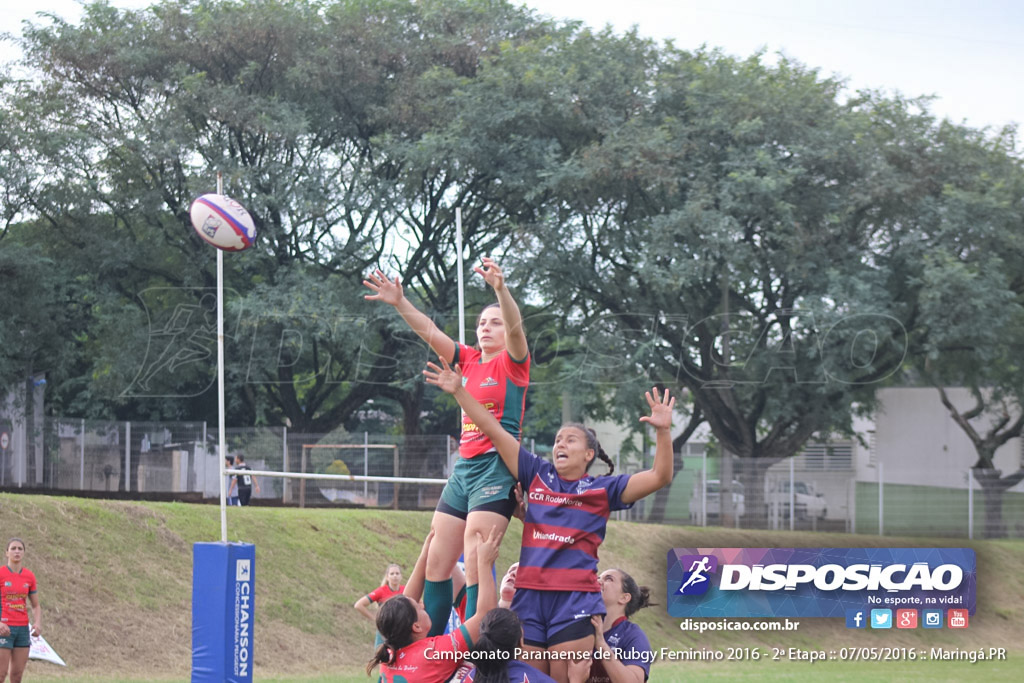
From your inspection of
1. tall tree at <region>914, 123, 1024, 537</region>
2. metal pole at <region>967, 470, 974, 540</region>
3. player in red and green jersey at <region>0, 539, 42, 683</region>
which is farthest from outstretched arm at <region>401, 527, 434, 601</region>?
metal pole at <region>967, 470, 974, 540</region>

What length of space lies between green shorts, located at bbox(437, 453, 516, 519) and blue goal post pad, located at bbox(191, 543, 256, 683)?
2.44 meters

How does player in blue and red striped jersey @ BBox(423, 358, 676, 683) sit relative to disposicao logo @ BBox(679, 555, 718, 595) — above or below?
above

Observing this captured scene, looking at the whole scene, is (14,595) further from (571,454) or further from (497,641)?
(497,641)

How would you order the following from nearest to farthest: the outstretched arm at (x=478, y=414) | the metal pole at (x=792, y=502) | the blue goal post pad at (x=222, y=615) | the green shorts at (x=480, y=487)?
the outstretched arm at (x=478, y=414)
the green shorts at (x=480, y=487)
the blue goal post pad at (x=222, y=615)
the metal pole at (x=792, y=502)

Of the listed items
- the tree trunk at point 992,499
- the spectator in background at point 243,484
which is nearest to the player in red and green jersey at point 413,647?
the tree trunk at point 992,499

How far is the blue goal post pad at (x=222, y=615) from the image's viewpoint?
720 cm

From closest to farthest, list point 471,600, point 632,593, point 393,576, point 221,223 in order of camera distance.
Answer: point 632,593 < point 471,600 < point 221,223 < point 393,576

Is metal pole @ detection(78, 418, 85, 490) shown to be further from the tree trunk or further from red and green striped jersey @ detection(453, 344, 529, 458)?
red and green striped jersey @ detection(453, 344, 529, 458)

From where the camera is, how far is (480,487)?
5.30m

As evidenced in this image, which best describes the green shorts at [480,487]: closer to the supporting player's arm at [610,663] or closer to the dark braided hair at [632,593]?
the dark braided hair at [632,593]

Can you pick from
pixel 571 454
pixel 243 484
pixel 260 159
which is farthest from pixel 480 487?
pixel 260 159

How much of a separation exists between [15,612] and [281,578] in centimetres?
675

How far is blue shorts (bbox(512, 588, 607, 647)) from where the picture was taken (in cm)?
448

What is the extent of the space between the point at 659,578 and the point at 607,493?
1502cm
